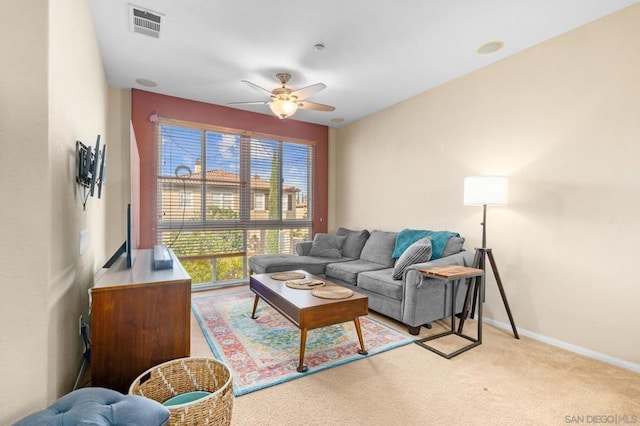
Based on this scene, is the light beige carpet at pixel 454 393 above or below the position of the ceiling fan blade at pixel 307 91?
below

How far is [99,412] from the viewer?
1.02 m

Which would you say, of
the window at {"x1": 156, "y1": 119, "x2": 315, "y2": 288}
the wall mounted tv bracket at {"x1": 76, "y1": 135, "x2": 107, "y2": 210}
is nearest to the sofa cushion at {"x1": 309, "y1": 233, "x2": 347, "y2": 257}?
the window at {"x1": 156, "y1": 119, "x2": 315, "y2": 288}

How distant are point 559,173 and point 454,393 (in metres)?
2.16

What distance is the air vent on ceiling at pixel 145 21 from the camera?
92.3 inches

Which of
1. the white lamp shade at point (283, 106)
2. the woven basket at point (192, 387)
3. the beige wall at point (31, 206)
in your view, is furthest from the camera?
the white lamp shade at point (283, 106)

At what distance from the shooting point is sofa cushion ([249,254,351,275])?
383 cm

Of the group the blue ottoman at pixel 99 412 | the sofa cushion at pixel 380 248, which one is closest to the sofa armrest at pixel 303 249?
the sofa cushion at pixel 380 248

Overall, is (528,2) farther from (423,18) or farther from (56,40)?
(56,40)

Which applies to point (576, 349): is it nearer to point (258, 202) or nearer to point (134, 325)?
point (134, 325)

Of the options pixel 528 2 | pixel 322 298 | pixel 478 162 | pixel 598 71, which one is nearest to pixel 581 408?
pixel 322 298

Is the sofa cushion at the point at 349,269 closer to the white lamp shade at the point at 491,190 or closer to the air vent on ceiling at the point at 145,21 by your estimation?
the white lamp shade at the point at 491,190

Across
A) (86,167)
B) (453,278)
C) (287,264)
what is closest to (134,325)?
(86,167)

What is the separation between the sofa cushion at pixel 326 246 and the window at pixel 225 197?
82 cm

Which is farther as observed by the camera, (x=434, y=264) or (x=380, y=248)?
(x=380, y=248)
